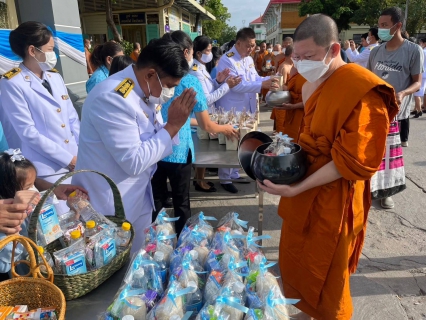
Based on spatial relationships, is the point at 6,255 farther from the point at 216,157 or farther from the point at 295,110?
the point at 295,110

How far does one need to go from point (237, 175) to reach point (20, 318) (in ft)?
12.1

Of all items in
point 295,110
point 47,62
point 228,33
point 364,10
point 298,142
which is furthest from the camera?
point 228,33

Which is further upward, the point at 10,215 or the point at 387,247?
the point at 10,215

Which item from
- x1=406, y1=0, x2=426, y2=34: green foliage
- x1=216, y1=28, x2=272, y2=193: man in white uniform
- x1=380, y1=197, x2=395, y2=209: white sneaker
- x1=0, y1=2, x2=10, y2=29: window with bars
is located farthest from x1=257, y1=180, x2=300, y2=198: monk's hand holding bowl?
x1=406, y1=0, x2=426, y2=34: green foliage

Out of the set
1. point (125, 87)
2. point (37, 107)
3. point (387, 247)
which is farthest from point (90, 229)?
point (387, 247)

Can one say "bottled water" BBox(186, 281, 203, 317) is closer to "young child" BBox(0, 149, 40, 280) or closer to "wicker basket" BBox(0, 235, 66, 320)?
"wicker basket" BBox(0, 235, 66, 320)

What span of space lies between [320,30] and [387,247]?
2440 millimetres

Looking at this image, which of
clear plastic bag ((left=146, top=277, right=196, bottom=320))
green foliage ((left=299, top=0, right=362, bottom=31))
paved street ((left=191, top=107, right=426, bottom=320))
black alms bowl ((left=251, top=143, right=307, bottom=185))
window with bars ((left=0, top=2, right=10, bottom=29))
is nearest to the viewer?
clear plastic bag ((left=146, top=277, right=196, bottom=320))

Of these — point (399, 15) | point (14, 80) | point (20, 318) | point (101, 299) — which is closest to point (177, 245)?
point (101, 299)

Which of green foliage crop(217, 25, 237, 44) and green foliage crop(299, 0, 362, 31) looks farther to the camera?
green foliage crop(217, 25, 237, 44)

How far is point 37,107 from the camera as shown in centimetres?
235

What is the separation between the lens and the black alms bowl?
148 centimetres

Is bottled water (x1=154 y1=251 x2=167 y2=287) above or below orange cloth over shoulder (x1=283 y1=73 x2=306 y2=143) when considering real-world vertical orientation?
below

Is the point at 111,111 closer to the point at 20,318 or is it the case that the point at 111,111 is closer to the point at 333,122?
the point at 20,318
